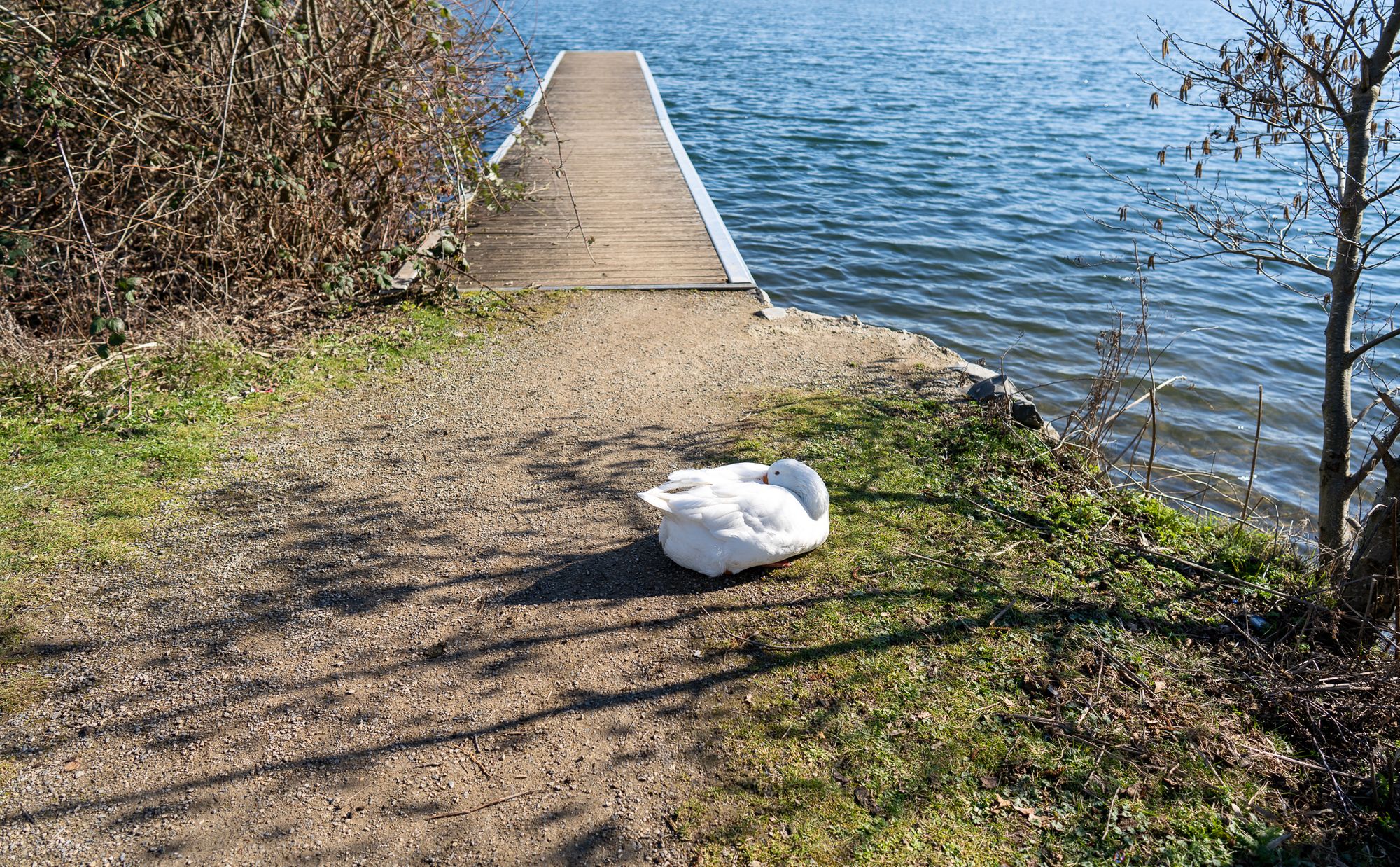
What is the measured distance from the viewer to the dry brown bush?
257 inches

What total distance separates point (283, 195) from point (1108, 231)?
12000 millimetres

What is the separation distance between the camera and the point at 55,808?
3449 millimetres

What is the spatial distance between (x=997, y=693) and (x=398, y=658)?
290 cm

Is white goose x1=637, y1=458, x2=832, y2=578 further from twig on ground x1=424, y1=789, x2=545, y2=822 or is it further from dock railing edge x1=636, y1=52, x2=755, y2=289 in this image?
dock railing edge x1=636, y1=52, x2=755, y2=289

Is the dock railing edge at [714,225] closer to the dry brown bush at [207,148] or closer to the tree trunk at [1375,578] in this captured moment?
the dry brown bush at [207,148]

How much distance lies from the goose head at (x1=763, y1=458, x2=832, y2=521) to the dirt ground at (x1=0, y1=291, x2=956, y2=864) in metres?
0.51

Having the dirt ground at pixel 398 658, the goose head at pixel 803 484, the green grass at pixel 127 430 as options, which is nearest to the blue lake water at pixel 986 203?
the goose head at pixel 803 484

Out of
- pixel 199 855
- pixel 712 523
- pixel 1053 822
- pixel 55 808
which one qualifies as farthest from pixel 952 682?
pixel 55 808

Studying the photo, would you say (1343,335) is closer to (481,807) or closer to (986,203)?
(481,807)

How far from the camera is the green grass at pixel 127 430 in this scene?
4.77 meters

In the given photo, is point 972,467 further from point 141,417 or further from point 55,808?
point 141,417

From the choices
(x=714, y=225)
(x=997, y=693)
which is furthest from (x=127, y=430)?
(x=714, y=225)

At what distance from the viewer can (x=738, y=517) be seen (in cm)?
467

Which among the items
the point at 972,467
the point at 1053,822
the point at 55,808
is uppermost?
the point at 972,467
